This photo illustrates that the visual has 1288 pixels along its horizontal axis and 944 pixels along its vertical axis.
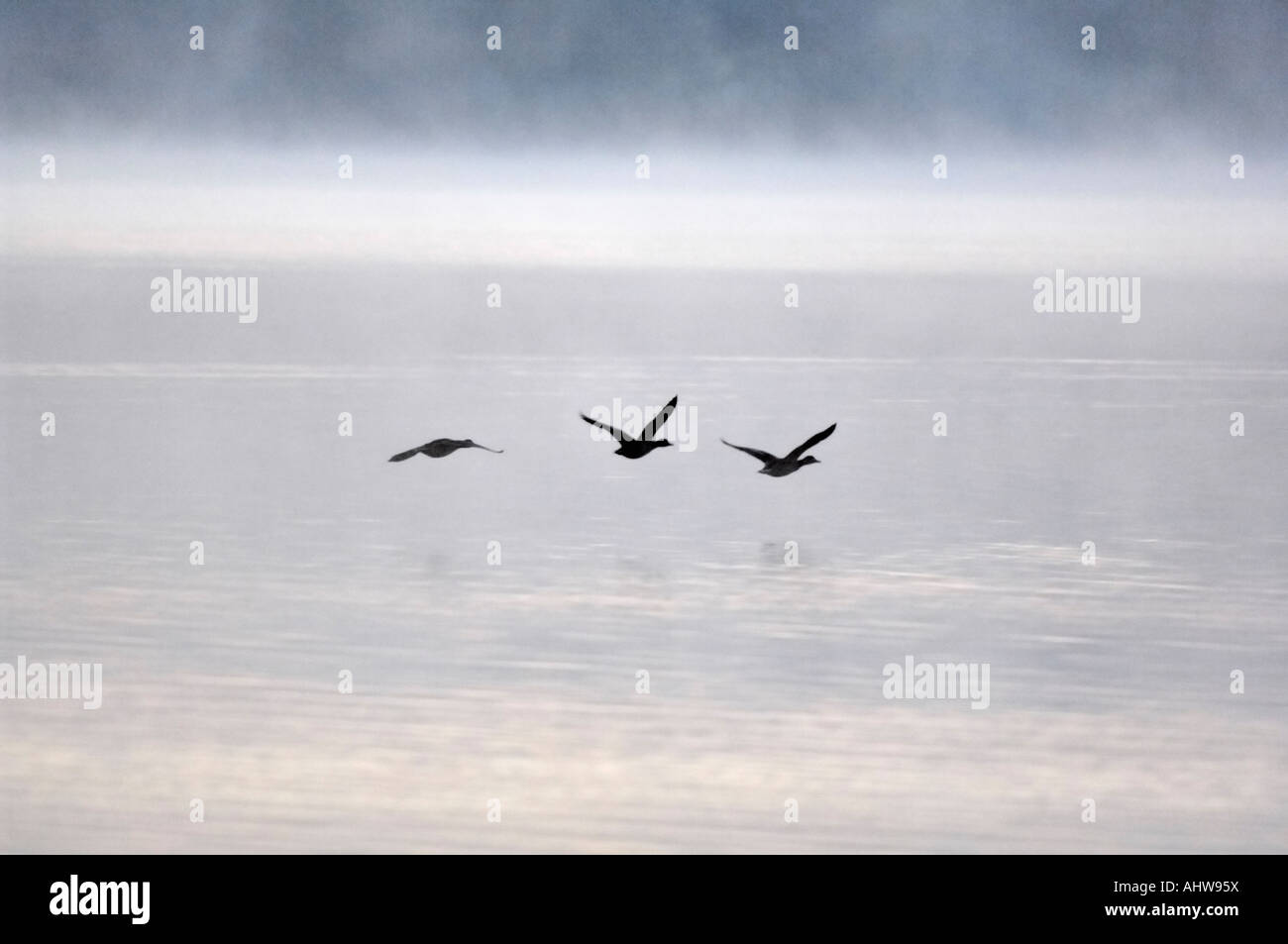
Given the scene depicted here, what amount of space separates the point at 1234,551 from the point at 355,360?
28612mm

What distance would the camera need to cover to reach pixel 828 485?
1003 inches

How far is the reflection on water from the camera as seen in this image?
1350 cm

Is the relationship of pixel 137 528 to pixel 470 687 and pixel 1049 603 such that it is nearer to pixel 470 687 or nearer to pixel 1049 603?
pixel 470 687

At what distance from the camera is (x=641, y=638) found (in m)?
17.5

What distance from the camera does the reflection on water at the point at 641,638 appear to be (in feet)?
44.3

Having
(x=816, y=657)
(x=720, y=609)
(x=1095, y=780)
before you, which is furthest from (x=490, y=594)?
(x=1095, y=780)
